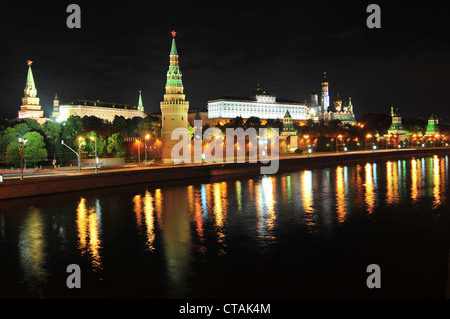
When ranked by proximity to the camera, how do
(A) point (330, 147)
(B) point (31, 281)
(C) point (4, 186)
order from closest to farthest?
(B) point (31, 281) → (C) point (4, 186) → (A) point (330, 147)

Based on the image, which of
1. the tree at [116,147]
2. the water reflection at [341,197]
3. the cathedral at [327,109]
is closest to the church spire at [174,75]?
the tree at [116,147]

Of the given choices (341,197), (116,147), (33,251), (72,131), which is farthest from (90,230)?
(72,131)

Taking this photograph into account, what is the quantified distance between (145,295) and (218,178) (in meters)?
31.2

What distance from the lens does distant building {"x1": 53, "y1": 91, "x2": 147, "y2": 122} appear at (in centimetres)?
13069

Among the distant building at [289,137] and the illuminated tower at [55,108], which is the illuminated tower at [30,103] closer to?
the illuminated tower at [55,108]

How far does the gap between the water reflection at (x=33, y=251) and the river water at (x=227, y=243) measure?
0.16ft

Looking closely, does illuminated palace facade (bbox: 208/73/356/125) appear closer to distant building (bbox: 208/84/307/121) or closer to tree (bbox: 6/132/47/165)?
distant building (bbox: 208/84/307/121)

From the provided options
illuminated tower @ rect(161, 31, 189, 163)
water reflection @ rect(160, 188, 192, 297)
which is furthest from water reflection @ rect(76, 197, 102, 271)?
illuminated tower @ rect(161, 31, 189, 163)

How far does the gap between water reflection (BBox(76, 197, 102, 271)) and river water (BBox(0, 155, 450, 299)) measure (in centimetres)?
5
